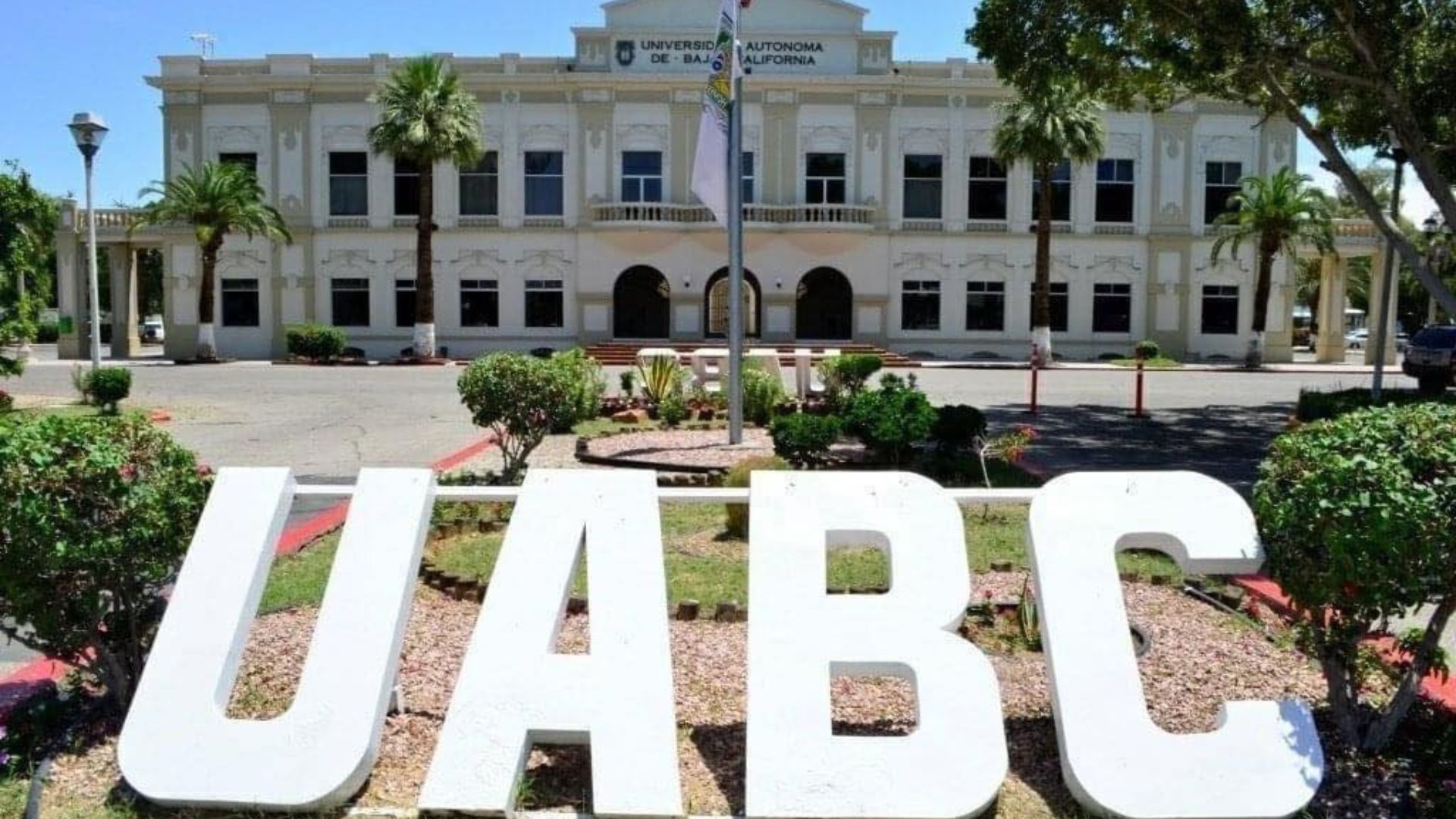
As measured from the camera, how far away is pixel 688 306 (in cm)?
4188

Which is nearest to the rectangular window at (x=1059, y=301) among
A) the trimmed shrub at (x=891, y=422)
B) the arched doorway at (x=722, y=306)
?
the arched doorway at (x=722, y=306)

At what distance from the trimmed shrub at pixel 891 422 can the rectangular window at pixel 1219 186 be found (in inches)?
1338

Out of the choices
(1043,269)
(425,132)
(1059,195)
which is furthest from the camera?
(1059,195)

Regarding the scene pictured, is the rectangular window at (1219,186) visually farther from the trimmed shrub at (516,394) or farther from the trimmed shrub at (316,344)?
the trimmed shrub at (516,394)

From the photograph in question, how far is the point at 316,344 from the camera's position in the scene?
39.2 meters

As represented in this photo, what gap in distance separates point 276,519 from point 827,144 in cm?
3848

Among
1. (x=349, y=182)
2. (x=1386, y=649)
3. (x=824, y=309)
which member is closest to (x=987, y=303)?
(x=824, y=309)

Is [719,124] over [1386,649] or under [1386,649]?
over

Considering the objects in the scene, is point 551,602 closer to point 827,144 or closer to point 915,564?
point 915,564

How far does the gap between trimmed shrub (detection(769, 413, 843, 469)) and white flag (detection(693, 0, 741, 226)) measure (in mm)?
2855

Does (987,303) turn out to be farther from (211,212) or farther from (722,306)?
(211,212)

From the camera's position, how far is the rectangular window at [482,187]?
4228cm

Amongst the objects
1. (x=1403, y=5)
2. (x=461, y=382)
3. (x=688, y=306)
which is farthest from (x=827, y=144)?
(x=461, y=382)

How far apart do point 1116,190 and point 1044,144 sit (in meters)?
6.81
